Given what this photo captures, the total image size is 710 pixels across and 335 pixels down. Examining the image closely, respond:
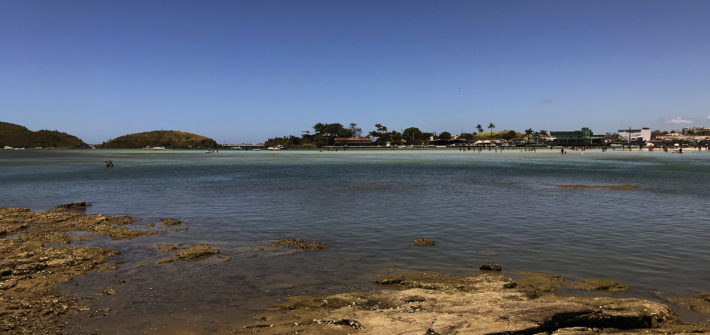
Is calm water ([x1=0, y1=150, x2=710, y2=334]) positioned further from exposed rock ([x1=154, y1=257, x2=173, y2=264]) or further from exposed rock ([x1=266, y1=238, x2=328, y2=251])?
exposed rock ([x1=266, y1=238, x2=328, y2=251])

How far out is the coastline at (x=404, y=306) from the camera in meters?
7.64

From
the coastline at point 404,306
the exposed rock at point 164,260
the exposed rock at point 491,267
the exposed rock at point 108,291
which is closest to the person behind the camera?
the coastline at point 404,306

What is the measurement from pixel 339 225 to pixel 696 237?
15.9 meters

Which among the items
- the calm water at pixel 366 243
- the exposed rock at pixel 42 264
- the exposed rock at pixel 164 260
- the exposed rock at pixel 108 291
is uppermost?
the exposed rock at pixel 42 264

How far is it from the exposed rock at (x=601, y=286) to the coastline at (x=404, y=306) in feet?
1.35

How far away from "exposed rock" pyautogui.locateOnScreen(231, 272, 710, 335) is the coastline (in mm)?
19

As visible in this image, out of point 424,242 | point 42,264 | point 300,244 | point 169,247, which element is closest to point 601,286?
point 424,242

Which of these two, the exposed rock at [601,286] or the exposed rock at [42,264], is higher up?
the exposed rock at [42,264]

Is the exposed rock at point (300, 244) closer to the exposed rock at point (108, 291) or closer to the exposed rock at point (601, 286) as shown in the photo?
the exposed rock at point (108, 291)

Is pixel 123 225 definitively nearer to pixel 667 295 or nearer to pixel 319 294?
pixel 319 294

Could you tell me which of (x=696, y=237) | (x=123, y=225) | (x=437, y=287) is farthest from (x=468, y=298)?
(x=123, y=225)

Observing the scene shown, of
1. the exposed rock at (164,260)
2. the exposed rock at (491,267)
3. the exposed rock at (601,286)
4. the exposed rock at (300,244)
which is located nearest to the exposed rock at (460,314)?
the exposed rock at (601,286)

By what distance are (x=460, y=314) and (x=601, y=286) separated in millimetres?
5391

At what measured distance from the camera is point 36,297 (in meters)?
9.88
